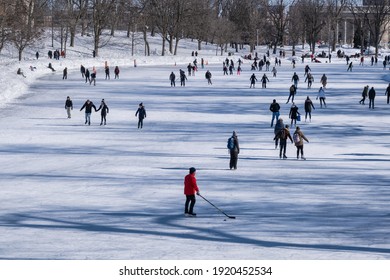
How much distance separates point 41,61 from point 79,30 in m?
37.1

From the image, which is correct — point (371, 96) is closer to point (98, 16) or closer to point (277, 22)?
point (98, 16)

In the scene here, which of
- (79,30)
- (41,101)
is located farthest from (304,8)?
(41,101)

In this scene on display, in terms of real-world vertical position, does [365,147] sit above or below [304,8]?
below

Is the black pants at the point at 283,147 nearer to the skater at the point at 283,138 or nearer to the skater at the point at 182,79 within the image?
the skater at the point at 283,138

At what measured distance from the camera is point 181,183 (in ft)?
59.6

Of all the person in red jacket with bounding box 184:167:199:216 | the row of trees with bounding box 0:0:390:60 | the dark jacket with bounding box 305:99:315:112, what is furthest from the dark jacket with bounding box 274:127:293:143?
the row of trees with bounding box 0:0:390:60

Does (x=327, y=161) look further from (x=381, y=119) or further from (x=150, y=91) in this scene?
(x=150, y=91)

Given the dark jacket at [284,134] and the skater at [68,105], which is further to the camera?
the skater at [68,105]

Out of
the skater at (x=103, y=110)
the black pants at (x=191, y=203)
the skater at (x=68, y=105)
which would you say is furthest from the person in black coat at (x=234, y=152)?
the skater at (x=68, y=105)

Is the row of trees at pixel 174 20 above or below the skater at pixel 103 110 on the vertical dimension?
above

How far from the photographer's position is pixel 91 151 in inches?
934

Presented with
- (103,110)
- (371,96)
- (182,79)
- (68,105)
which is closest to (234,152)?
(103,110)

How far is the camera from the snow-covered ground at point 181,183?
40.4 feet

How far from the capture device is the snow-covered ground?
1230cm
